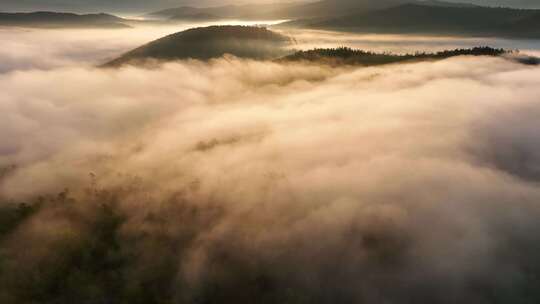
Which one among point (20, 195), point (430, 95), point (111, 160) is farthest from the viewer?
point (430, 95)

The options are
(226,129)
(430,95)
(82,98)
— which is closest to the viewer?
(226,129)

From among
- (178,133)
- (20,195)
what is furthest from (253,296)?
(178,133)

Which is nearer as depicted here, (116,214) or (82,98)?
(116,214)

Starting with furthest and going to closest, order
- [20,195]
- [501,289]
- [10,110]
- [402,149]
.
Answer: [10,110] → [402,149] → [20,195] → [501,289]

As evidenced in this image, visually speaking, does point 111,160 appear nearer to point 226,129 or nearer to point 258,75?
point 226,129

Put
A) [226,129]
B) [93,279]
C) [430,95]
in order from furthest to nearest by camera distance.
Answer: [430,95]
[226,129]
[93,279]

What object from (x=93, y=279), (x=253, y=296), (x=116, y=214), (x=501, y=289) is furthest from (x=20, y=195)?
(x=501, y=289)

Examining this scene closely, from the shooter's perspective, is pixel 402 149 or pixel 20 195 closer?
pixel 20 195

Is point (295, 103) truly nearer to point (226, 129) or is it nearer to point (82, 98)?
point (226, 129)

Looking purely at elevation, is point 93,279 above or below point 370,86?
below
